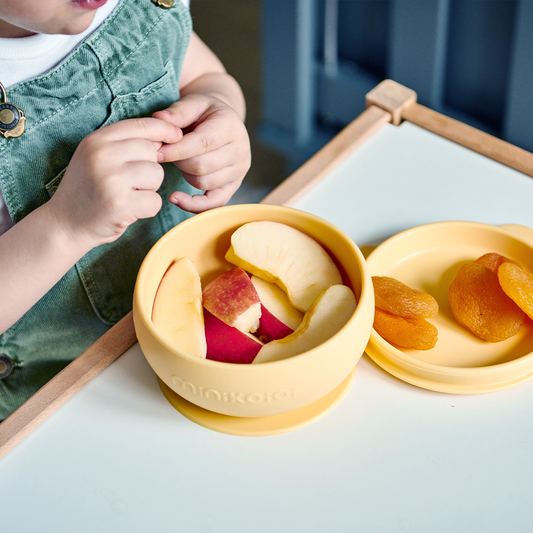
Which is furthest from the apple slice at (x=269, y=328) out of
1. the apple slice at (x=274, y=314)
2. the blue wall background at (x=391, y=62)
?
the blue wall background at (x=391, y=62)

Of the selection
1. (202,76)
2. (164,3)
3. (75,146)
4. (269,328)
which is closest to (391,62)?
(202,76)

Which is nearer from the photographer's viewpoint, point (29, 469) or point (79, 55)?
point (29, 469)

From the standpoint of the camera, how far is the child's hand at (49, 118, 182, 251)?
415mm

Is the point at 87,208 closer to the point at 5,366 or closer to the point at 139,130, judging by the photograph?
the point at 139,130

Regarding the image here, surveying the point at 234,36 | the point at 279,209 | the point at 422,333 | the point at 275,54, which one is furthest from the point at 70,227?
the point at 234,36

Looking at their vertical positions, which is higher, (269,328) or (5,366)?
(269,328)

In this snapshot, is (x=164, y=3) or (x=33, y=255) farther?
(x=164, y=3)

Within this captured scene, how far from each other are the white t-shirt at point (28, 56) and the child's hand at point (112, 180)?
0.13 m

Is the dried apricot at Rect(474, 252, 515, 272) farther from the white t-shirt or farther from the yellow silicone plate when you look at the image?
the white t-shirt

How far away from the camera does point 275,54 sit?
1.38 metres

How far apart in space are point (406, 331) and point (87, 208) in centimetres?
26

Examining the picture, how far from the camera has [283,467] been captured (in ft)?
1.25

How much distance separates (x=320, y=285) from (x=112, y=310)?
30cm

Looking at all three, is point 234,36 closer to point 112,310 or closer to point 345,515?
point 112,310
